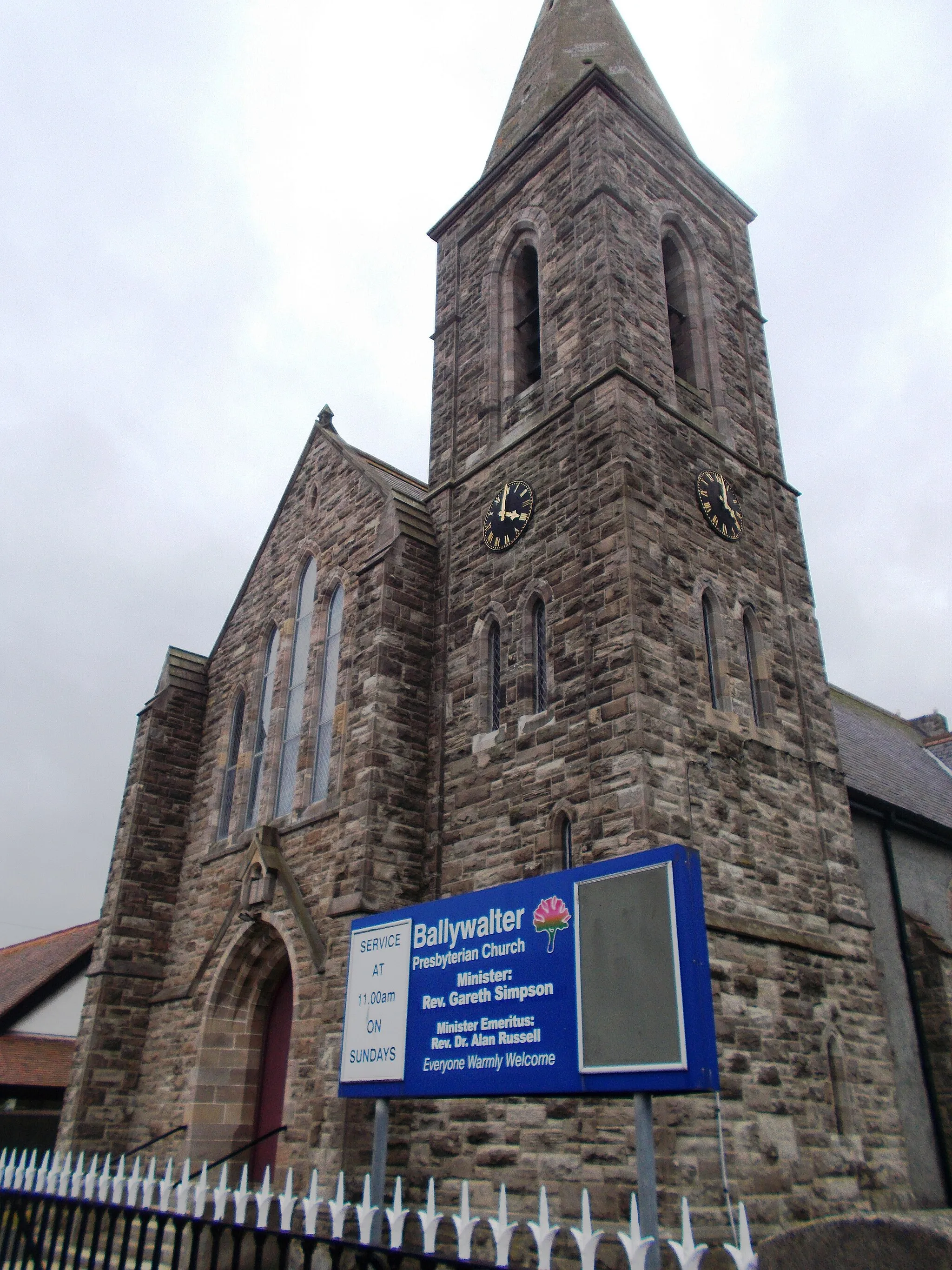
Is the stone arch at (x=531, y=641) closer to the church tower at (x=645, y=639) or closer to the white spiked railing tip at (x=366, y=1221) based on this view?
the church tower at (x=645, y=639)

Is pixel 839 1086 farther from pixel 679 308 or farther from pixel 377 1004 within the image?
pixel 679 308

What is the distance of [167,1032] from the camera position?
15.2 m

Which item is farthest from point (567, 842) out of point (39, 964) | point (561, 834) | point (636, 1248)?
point (39, 964)

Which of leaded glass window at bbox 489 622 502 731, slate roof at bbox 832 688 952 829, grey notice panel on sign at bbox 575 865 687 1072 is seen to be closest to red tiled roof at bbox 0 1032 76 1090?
leaded glass window at bbox 489 622 502 731

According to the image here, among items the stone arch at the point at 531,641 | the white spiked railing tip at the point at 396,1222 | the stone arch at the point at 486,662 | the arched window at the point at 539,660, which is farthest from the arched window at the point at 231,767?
the white spiked railing tip at the point at 396,1222

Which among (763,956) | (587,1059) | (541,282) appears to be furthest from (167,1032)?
(541,282)

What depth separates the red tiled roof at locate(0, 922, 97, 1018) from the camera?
22.0 meters

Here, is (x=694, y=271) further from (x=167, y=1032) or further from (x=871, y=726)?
(x=167, y=1032)

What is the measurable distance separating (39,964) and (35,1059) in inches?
155

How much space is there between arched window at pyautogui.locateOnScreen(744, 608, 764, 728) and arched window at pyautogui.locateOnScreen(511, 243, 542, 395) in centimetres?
532

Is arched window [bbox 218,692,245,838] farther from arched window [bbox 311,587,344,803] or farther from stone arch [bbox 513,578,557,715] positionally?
stone arch [bbox 513,578,557,715]

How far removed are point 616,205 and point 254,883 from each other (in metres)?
11.7

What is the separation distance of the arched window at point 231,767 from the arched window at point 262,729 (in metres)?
0.50

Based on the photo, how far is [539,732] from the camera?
12008mm
